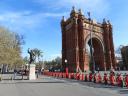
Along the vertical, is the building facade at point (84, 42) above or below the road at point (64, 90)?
above

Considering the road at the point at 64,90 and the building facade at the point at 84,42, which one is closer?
the road at the point at 64,90

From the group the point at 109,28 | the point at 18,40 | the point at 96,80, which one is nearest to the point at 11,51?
the point at 18,40

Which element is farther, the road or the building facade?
the building facade

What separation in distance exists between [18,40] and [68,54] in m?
18.7

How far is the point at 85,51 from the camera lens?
242 ft

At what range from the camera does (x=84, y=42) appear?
243 ft

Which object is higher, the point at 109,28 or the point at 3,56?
the point at 109,28

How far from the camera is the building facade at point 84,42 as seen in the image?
72.6 m

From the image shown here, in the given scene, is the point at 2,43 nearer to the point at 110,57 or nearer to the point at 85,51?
the point at 85,51

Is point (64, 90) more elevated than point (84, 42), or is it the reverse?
point (84, 42)

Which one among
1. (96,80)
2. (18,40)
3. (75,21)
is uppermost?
(75,21)

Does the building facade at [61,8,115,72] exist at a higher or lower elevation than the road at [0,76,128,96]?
higher

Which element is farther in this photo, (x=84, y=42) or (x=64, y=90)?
(x=84, y=42)

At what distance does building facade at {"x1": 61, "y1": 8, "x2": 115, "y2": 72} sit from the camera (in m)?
72.6
